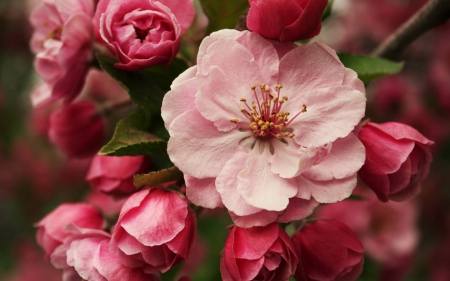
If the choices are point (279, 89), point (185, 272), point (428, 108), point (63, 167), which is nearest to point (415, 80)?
point (428, 108)

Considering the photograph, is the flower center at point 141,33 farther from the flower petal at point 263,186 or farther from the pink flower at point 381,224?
the pink flower at point 381,224

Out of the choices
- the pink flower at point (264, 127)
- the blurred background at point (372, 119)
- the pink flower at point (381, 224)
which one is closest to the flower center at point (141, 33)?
the pink flower at point (264, 127)

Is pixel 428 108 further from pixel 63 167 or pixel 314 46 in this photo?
pixel 63 167

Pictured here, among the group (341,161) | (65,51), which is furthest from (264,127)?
(65,51)

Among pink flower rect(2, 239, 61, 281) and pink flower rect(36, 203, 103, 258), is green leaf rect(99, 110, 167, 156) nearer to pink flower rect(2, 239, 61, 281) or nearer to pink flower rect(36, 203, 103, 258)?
pink flower rect(36, 203, 103, 258)

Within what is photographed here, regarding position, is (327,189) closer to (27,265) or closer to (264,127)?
(264,127)
